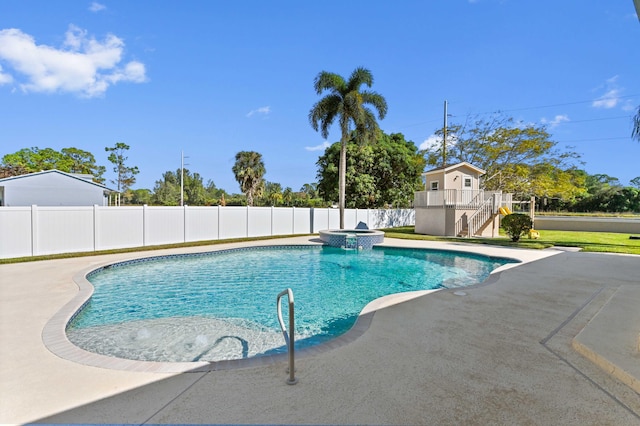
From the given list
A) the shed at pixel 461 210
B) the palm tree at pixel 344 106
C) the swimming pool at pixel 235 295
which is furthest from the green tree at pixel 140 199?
the swimming pool at pixel 235 295

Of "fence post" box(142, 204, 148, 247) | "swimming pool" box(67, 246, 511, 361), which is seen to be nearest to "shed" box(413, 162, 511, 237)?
"swimming pool" box(67, 246, 511, 361)

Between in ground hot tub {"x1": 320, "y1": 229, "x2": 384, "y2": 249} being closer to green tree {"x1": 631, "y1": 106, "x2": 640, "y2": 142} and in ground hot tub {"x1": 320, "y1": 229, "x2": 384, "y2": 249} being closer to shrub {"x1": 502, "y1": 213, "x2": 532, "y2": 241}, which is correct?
shrub {"x1": 502, "y1": 213, "x2": 532, "y2": 241}

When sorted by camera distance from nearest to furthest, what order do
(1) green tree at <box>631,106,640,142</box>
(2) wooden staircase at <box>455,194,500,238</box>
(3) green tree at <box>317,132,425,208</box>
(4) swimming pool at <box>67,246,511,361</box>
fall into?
1. (4) swimming pool at <box>67,246,511,361</box>
2. (1) green tree at <box>631,106,640,142</box>
3. (2) wooden staircase at <box>455,194,500,238</box>
4. (3) green tree at <box>317,132,425,208</box>

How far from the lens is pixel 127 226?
42.8ft

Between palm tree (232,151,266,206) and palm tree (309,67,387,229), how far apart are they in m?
21.8

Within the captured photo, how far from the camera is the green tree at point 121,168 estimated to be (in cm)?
4838

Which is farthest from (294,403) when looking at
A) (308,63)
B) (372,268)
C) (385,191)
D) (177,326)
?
(385,191)

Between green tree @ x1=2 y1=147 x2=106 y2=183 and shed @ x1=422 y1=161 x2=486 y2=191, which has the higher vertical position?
green tree @ x1=2 y1=147 x2=106 y2=183

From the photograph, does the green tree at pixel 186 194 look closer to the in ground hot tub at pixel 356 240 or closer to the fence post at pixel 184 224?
the fence post at pixel 184 224

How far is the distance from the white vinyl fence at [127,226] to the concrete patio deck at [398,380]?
24.4 feet

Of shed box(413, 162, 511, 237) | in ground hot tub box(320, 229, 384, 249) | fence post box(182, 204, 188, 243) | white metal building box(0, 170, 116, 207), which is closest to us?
fence post box(182, 204, 188, 243)

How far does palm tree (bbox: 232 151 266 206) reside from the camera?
39.8 meters

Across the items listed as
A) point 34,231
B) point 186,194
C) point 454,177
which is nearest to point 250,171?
point 186,194

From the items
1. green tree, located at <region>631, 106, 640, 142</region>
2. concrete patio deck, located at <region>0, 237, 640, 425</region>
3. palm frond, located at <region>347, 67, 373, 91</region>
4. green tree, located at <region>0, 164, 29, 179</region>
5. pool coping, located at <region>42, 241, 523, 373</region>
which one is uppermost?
palm frond, located at <region>347, 67, 373, 91</region>
